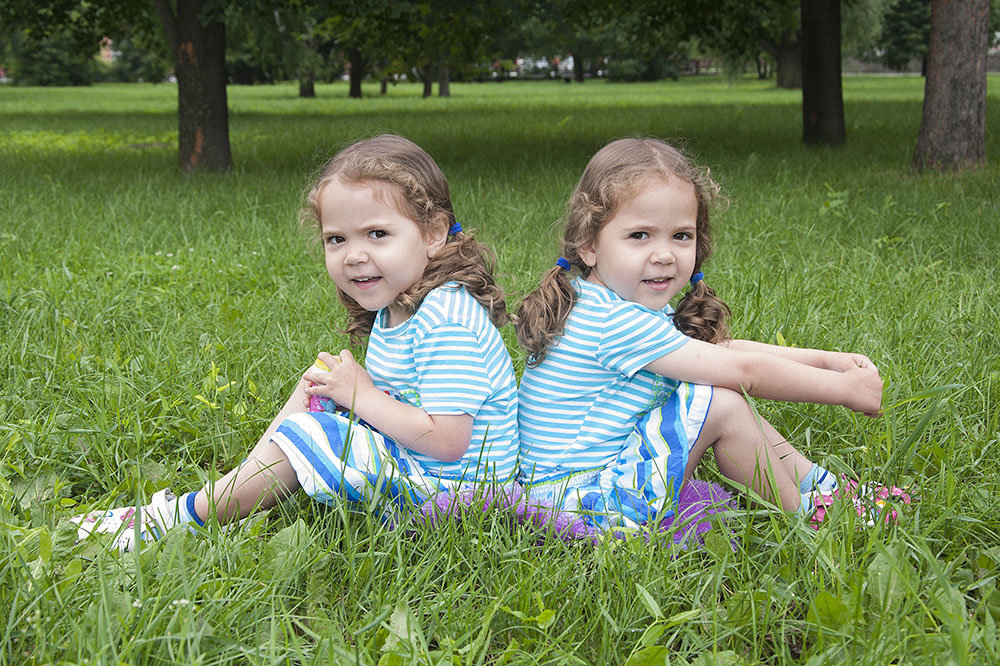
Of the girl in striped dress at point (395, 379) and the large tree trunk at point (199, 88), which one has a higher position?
the large tree trunk at point (199, 88)

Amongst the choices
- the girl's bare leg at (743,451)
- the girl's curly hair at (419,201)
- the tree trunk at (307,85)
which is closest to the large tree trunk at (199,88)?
the girl's curly hair at (419,201)

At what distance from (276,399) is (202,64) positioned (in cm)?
653

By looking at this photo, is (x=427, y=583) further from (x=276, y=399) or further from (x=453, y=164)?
(x=453, y=164)

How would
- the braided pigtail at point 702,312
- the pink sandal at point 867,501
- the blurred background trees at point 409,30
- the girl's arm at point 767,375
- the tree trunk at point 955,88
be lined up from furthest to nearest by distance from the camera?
the blurred background trees at point 409,30
the tree trunk at point 955,88
the braided pigtail at point 702,312
the girl's arm at point 767,375
the pink sandal at point 867,501

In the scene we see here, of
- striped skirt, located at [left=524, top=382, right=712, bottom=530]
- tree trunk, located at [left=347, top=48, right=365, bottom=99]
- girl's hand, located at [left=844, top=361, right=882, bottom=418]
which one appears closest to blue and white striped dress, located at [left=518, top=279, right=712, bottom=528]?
striped skirt, located at [left=524, top=382, right=712, bottom=530]

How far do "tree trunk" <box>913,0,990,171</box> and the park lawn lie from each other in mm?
1503

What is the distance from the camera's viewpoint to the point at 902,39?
169ft

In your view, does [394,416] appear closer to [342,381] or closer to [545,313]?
[342,381]

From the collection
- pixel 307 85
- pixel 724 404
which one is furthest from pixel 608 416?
pixel 307 85

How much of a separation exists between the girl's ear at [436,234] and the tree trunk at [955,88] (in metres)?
5.99

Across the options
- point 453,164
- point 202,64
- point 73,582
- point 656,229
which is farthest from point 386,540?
Answer: point 202,64

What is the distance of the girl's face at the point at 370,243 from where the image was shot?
6.98ft

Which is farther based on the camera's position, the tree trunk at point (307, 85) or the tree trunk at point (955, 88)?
the tree trunk at point (307, 85)

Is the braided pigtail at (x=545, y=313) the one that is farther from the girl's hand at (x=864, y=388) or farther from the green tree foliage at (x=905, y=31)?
the green tree foliage at (x=905, y=31)
